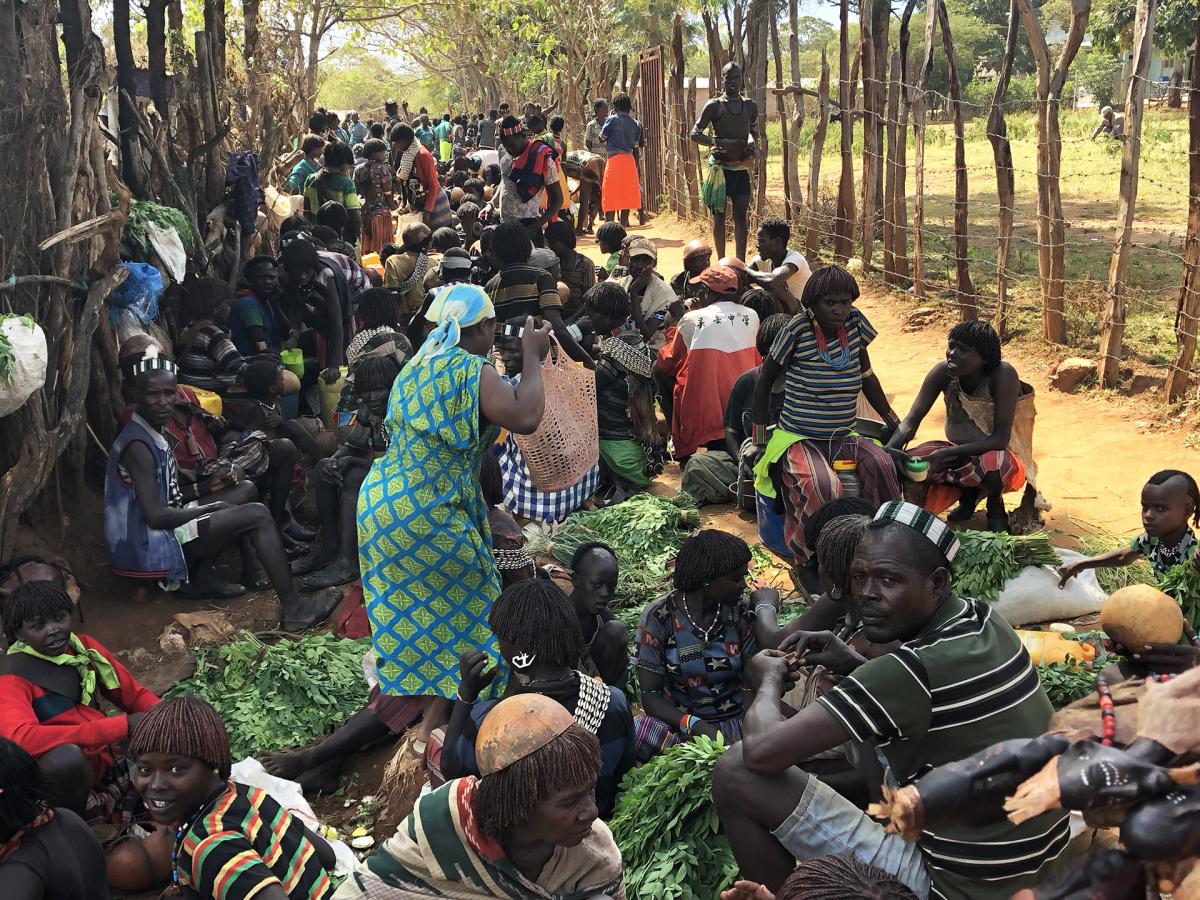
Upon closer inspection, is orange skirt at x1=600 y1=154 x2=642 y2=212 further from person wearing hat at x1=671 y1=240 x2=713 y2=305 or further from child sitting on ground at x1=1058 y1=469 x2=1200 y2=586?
child sitting on ground at x1=1058 y1=469 x2=1200 y2=586

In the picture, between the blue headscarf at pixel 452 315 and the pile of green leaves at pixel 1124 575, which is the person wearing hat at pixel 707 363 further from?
the blue headscarf at pixel 452 315

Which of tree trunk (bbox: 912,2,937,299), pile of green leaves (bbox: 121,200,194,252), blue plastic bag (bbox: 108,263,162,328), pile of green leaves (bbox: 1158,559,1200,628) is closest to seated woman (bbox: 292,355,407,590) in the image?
blue plastic bag (bbox: 108,263,162,328)

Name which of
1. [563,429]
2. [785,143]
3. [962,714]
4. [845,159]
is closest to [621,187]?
[785,143]

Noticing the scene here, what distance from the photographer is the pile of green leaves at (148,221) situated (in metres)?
6.31

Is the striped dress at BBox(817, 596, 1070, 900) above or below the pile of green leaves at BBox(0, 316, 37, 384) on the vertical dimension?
below

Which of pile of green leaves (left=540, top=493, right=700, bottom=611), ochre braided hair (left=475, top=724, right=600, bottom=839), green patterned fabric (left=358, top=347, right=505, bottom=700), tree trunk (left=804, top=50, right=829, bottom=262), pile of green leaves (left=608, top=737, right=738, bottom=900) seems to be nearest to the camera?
ochre braided hair (left=475, top=724, right=600, bottom=839)

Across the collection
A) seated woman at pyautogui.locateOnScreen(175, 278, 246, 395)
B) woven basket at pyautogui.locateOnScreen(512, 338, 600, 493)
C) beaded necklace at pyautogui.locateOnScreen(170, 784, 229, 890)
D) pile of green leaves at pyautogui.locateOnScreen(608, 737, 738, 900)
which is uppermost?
seated woman at pyautogui.locateOnScreen(175, 278, 246, 395)

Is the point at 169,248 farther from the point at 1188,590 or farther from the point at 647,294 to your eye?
the point at 1188,590

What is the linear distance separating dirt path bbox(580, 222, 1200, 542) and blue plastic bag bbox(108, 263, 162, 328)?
4892 millimetres

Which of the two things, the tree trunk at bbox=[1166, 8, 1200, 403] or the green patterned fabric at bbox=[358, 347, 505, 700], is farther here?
the tree trunk at bbox=[1166, 8, 1200, 403]

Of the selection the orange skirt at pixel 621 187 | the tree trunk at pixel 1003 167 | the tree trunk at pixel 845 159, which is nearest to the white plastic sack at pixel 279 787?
the tree trunk at pixel 1003 167

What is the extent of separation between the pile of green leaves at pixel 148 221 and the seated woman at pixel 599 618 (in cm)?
359

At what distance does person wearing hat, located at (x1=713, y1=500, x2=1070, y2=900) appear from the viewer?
2.43 m

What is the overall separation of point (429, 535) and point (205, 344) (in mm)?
3187
